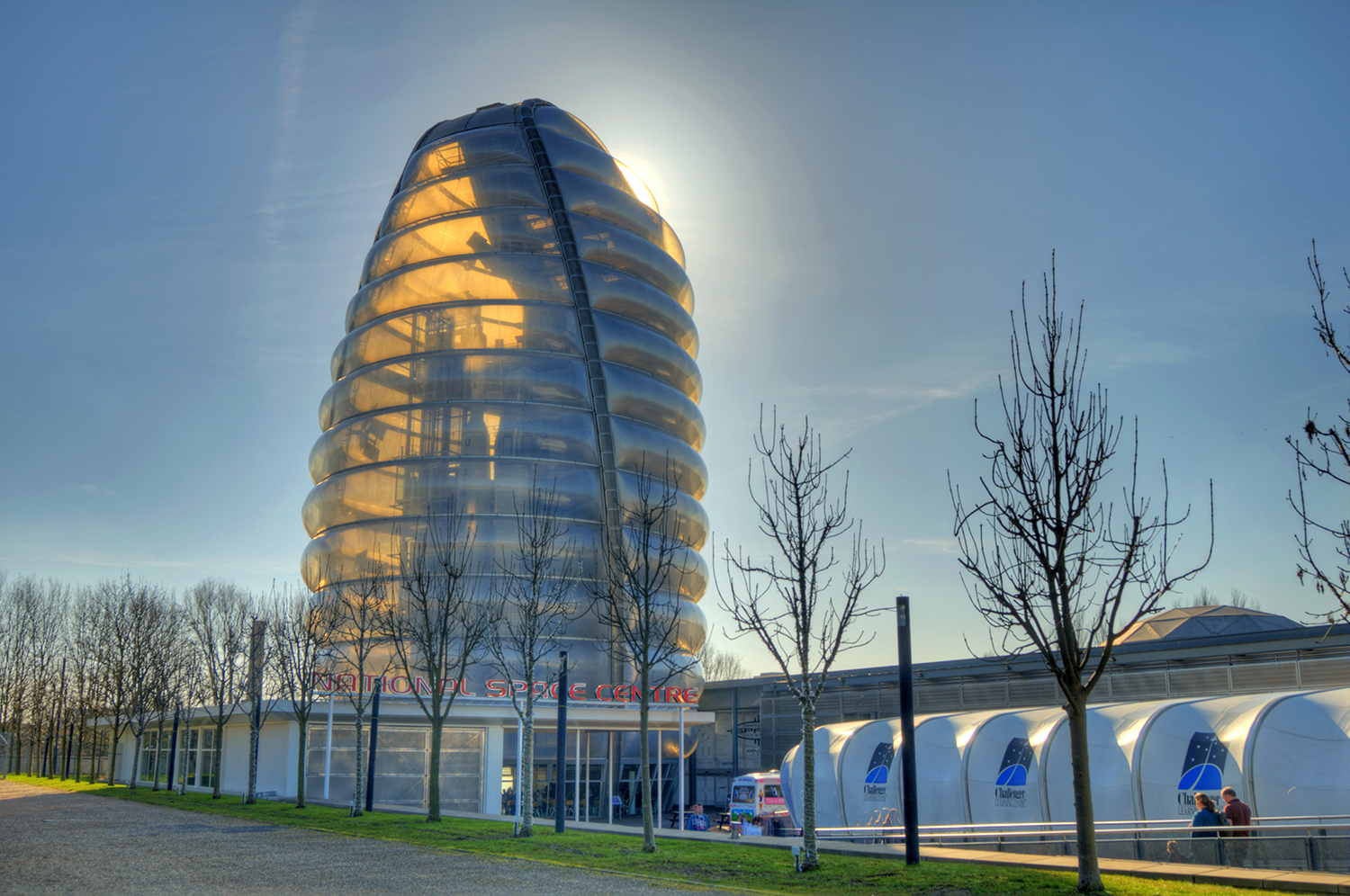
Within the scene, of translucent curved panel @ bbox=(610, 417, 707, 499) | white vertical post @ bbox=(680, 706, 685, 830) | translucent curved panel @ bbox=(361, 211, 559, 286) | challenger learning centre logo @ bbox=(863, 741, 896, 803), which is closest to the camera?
challenger learning centre logo @ bbox=(863, 741, 896, 803)

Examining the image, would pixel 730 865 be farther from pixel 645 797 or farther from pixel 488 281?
pixel 488 281

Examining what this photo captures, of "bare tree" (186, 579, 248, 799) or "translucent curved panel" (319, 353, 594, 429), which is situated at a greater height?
"translucent curved panel" (319, 353, 594, 429)

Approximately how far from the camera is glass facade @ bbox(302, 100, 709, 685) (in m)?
55.3

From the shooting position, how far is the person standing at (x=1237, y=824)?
677 inches

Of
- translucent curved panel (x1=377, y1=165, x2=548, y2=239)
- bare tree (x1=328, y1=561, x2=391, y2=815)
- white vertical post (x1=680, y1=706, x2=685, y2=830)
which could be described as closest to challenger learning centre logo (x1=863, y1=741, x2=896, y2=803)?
white vertical post (x1=680, y1=706, x2=685, y2=830)

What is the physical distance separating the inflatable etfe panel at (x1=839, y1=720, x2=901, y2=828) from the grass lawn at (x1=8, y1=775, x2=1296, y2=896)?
911cm

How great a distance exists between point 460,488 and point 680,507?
1321 cm

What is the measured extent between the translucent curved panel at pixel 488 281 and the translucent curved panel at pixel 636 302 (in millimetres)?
1952

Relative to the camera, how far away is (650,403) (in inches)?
2384

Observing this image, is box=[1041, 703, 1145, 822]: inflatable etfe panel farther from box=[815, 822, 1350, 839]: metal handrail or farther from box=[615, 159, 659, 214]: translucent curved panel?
box=[615, 159, 659, 214]: translucent curved panel

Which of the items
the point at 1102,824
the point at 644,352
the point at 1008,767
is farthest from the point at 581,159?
the point at 1102,824

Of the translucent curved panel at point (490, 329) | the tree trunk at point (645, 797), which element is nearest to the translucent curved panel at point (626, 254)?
the translucent curved panel at point (490, 329)

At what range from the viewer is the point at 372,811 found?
34.7 meters

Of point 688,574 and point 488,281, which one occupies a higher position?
point 488,281
